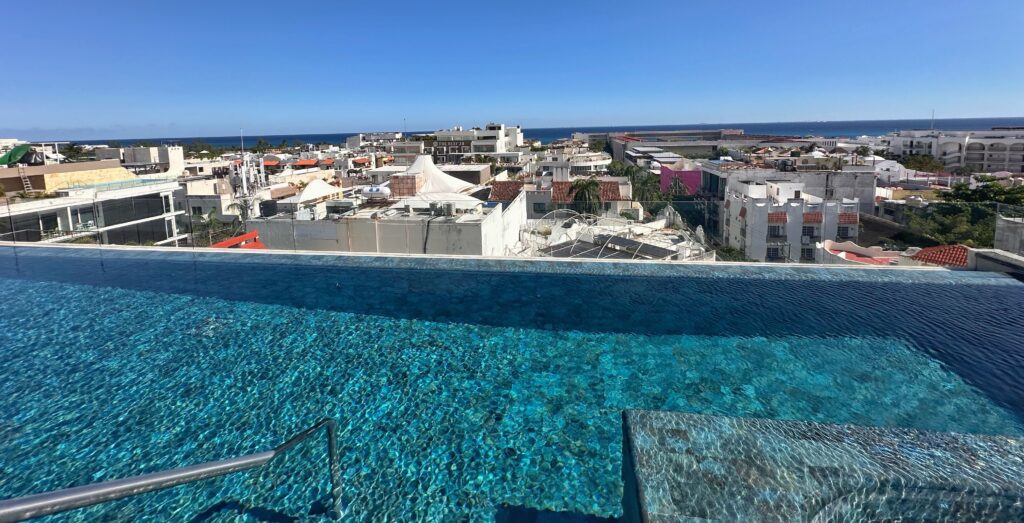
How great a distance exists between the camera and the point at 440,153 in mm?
59156

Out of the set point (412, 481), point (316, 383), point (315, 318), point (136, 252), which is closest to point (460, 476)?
point (412, 481)

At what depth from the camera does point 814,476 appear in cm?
288

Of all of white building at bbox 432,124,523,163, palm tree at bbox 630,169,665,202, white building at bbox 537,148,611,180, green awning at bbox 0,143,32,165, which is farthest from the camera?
white building at bbox 432,124,523,163

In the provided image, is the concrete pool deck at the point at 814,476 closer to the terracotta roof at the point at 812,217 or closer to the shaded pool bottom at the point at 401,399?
the shaded pool bottom at the point at 401,399

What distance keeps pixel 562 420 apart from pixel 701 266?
455cm

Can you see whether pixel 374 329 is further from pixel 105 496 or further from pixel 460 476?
pixel 105 496

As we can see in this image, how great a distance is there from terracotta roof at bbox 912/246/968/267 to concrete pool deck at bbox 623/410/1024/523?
6.65 metres

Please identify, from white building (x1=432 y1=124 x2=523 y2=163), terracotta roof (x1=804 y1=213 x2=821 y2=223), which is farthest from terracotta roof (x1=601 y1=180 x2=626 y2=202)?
white building (x1=432 y1=124 x2=523 y2=163)

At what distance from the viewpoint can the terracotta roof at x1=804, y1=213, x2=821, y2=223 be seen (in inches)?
670

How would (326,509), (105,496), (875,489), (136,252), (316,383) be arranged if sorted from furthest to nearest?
1. (136,252)
2. (316,383)
3. (326,509)
4. (875,489)
5. (105,496)

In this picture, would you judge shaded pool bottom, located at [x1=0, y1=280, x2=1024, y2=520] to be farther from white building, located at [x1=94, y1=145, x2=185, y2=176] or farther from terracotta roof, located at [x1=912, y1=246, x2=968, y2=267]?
white building, located at [x1=94, y1=145, x2=185, y2=176]

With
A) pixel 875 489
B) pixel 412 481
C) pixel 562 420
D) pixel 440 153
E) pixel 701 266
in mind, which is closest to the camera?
pixel 875 489

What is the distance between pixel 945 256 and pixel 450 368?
8.09m

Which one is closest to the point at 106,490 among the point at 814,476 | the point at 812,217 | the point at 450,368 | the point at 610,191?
the point at 814,476
